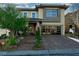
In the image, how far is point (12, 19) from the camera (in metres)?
11.0

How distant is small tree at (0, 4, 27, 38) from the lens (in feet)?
34.1

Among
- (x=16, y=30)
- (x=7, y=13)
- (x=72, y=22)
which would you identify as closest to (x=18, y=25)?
(x=16, y=30)

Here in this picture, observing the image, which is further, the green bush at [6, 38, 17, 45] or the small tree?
the small tree

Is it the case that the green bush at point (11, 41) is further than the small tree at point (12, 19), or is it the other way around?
the small tree at point (12, 19)

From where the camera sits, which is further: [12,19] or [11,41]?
[12,19]

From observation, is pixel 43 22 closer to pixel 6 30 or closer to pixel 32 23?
pixel 32 23

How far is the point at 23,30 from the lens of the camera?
10422 millimetres

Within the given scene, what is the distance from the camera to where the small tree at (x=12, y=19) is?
10.4 metres

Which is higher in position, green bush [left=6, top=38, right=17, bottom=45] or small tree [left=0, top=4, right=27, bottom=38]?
small tree [left=0, top=4, right=27, bottom=38]

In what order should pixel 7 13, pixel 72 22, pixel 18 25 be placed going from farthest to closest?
pixel 18 25 → pixel 7 13 → pixel 72 22

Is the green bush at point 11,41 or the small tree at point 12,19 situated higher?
the small tree at point 12,19

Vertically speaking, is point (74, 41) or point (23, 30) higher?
point (23, 30)

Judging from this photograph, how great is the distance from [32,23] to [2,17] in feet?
5.24

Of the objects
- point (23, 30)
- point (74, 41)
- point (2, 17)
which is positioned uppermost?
point (2, 17)
